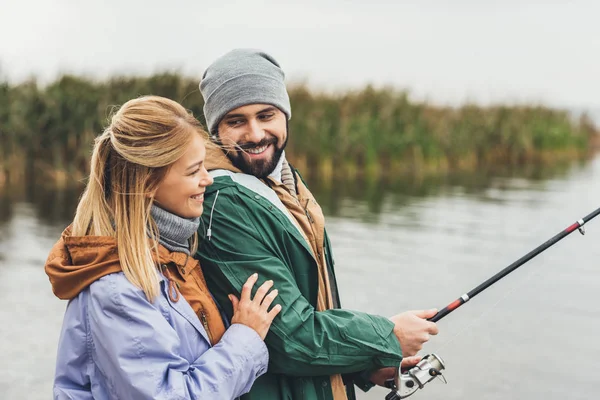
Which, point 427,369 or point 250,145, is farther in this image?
point 427,369

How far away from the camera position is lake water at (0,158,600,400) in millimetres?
4789

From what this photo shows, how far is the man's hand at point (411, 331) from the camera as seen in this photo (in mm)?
2305

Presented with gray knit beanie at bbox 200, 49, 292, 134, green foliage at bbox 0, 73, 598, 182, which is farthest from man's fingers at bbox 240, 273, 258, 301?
green foliage at bbox 0, 73, 598, 182

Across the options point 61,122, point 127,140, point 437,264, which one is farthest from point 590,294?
point 61,122

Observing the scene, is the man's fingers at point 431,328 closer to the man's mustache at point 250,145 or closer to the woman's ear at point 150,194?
the man's mustache at point 250,145

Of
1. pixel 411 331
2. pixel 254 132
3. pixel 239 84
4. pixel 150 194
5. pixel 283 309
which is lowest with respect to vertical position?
pixel 411 331

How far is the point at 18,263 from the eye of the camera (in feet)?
26.8

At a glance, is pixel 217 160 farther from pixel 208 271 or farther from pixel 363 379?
pixel 363 379

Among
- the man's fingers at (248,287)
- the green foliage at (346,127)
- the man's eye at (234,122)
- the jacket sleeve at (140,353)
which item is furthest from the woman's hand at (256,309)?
the green foliage at (346,127)

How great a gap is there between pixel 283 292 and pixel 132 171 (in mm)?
547

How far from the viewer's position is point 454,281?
7598mm

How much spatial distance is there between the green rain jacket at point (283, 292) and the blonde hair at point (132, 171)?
22 cm

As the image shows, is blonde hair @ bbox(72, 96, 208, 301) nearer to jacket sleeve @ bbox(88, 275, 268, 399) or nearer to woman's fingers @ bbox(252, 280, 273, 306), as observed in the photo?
jacket sleeve @ bbox(88, 275, 268, 399)

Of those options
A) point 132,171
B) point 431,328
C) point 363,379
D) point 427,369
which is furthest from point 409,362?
point 132,171
